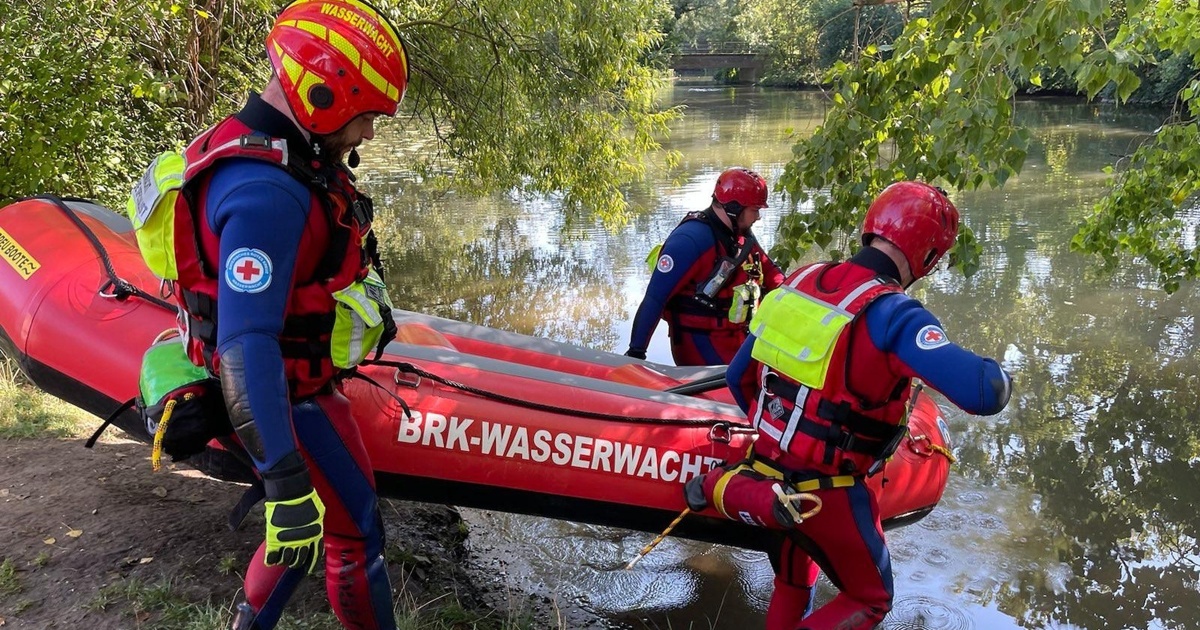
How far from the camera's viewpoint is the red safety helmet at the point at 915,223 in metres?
2.15

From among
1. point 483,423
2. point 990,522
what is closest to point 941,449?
point 483,423

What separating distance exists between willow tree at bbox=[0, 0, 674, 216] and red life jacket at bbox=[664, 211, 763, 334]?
297cm

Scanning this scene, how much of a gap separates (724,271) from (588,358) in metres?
0.71

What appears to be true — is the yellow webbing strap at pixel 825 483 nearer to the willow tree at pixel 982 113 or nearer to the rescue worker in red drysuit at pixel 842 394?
the rescue worker in red drysuit at pixel 842 394

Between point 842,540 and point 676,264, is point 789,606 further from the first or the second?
point 676,264

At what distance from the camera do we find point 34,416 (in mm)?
3850

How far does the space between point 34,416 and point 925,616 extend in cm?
412

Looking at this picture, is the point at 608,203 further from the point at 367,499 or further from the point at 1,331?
the point at 367,499

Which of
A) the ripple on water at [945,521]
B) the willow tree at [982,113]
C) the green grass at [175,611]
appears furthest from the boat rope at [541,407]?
the ripple on water at [945,521]

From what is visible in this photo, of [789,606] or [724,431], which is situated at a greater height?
[724,431]

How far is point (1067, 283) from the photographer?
26.7 ft

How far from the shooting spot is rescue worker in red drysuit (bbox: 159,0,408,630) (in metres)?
1.58

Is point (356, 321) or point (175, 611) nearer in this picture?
point (356, 321)

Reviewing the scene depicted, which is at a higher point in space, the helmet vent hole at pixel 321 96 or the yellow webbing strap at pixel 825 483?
the helmet vent hole at pixel 321 96
